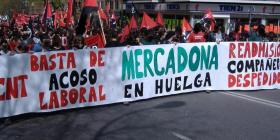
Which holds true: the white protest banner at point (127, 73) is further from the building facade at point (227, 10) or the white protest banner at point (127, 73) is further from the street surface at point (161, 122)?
the building facade at point (227, 10)

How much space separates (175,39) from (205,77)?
519 cm

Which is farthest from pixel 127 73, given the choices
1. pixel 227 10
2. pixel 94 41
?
pixel 227 10

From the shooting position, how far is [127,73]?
10086 mm

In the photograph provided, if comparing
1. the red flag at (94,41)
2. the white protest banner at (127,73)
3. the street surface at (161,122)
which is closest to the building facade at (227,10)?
the red flag at (94,41)

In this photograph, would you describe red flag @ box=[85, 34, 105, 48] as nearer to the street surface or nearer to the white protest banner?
the white protest banner

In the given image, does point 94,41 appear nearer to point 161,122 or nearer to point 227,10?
point 161,122

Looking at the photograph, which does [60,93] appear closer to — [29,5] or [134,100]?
[134,100]

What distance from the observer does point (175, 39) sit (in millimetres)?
16531

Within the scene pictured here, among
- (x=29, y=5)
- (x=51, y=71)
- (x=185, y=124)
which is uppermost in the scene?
(x=29, y=5)

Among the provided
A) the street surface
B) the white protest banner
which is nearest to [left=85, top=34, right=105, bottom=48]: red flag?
the white protest banner

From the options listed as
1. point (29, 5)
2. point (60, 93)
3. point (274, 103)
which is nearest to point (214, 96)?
point (274, 103)

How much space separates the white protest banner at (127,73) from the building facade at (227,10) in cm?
2674

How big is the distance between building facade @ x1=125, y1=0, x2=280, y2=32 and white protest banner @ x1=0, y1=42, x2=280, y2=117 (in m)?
26.7

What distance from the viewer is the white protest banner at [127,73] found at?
855 cm
